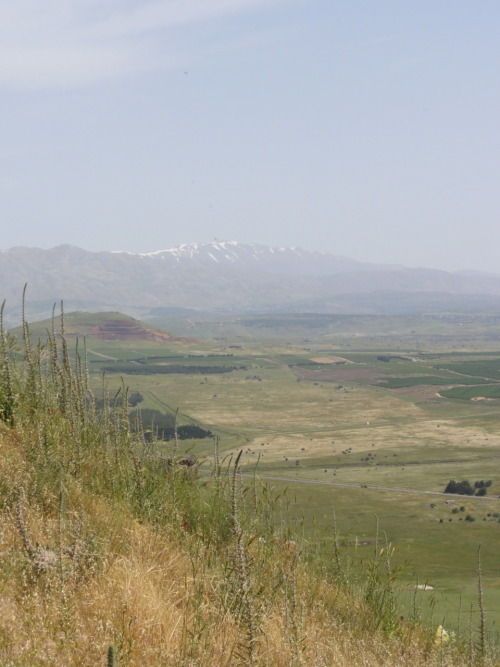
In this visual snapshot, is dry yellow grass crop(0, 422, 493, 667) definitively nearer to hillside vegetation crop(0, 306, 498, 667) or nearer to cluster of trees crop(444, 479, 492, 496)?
hillside vegetation crop(0, 306, 498, 667)

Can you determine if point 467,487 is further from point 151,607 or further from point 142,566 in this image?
point 151,607

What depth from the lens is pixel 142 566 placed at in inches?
264

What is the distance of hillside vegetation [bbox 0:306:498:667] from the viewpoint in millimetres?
5395

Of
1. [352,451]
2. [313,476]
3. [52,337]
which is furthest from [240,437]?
[52,337]

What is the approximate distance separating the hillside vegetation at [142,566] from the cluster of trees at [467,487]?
110 m

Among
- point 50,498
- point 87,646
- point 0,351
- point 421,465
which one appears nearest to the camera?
point 87,646

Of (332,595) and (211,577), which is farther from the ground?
(211,577)

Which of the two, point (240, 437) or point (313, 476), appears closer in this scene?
point (313, 476)

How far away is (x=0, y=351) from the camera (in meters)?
9.87

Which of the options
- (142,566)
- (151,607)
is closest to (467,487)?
(142,566)

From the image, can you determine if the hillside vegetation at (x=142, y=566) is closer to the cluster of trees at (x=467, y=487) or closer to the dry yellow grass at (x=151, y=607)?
the dry yellow grass at (x=151, y=607)

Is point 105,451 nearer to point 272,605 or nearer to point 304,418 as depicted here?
point 272,605

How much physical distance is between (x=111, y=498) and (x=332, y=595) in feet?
10.4

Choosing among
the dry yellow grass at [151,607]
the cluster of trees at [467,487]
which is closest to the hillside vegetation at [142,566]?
the dry yellow grass at [151,607]
